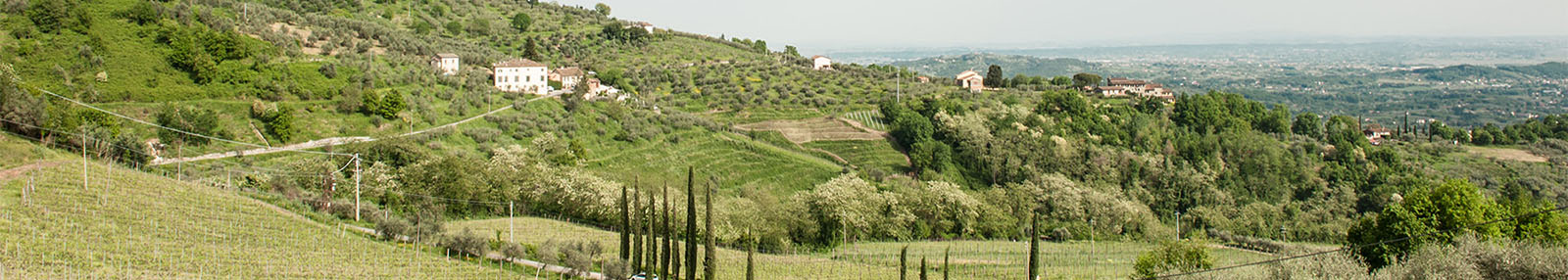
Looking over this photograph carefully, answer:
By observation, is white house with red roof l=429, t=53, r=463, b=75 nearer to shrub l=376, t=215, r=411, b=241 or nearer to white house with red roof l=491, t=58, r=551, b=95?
white house with red roof l=491, t=58, r=551, b=95

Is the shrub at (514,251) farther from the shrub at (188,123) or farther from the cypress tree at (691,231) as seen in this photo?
the shrub at (188,123)

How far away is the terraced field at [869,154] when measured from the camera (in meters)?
52.3

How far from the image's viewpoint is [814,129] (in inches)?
2227

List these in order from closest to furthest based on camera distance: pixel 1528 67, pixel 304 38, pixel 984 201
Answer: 1. pixel 984 201
2. pixel 304 38
3. pixel 1528 67

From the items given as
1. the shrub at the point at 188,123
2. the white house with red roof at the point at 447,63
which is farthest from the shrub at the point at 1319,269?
the white house with red roof at the point at 447,63

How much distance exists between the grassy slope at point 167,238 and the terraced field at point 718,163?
59.7ft

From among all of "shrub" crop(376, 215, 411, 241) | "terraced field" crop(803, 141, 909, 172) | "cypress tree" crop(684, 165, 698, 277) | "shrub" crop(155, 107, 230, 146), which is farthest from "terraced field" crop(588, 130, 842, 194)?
"cypress tree" crop(684, 165, 698, 277)

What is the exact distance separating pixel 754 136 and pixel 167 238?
3334 centimetres

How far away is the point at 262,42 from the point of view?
48938mm

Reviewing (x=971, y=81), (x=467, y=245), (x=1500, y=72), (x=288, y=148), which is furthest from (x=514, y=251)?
(x=1500, y=72)

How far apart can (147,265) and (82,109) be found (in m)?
19.6

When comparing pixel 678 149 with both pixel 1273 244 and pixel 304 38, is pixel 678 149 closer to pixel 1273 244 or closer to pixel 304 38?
pixel 304 38

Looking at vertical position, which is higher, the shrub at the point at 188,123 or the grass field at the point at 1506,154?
the shrub at the point at 188,123

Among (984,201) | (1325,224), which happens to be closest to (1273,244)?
(1325,224)
